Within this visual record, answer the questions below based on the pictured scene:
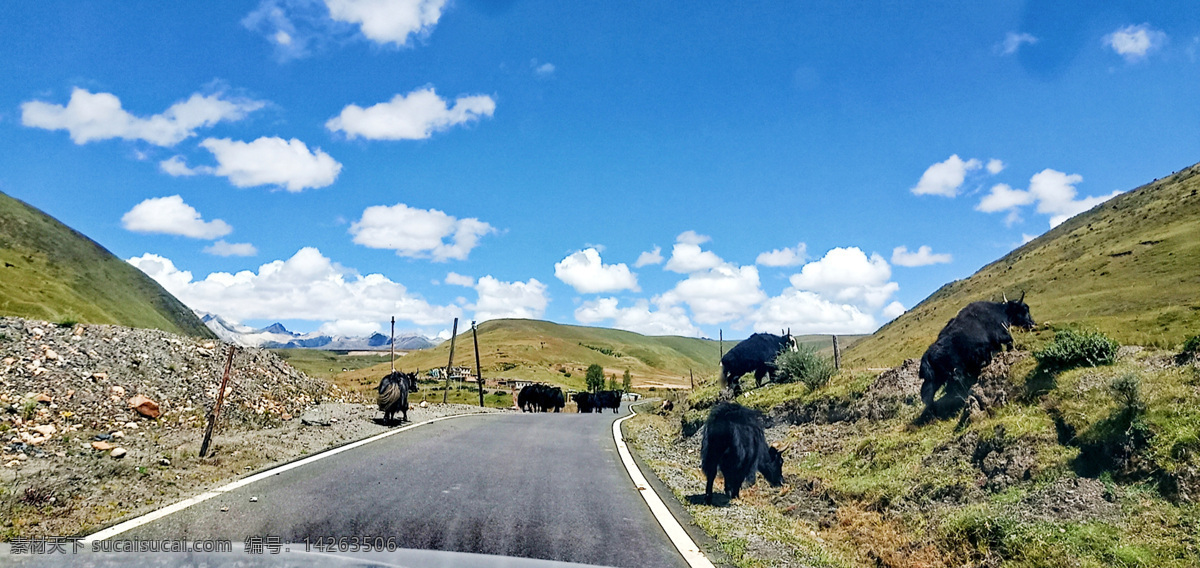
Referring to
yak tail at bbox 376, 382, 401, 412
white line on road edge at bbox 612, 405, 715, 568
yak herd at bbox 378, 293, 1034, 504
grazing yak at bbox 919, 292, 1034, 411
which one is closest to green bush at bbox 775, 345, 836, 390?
yak herd at bbox 378, 293, 1034, 504

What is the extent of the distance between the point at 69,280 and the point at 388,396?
166604mm

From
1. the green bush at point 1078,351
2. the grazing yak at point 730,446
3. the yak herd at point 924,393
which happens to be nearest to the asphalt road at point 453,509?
the grazing yak at point 730,446

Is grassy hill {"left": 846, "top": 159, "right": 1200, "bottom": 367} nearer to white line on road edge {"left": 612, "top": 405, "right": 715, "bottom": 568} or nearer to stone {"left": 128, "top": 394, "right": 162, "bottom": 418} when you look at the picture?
white line on road edge {"left": 612, "top": 405, "right": 715, "bottom": 568}

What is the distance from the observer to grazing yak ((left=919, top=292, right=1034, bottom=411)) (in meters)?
10.9

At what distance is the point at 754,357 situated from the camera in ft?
78.8

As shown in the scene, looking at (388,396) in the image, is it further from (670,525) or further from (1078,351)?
(1078,351)

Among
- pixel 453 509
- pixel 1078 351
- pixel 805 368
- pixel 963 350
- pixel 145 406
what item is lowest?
pixel 453 509

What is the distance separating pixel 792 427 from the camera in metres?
13.5

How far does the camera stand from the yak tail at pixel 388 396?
1698cm

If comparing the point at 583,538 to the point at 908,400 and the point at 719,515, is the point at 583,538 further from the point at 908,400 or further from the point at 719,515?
the point at 908,400

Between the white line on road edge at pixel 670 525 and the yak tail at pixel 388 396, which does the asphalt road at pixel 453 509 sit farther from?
the yak tail at pixel 388 396

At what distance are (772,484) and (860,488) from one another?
5.48 ft

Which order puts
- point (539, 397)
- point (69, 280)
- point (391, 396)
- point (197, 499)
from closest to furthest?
point (197, 499) < point (391, 396) < point (539, 397) < point (69, 280)

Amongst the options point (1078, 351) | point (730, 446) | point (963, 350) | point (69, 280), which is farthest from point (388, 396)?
point (69, 280)
